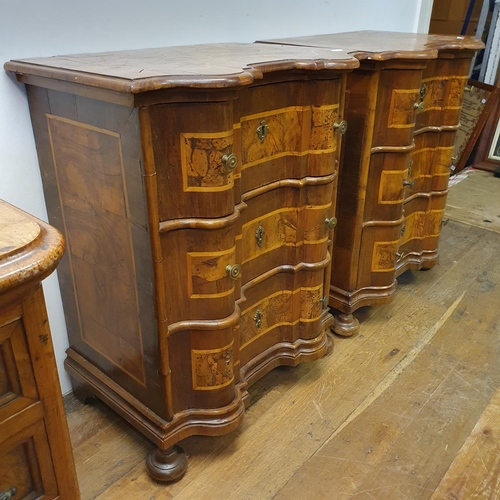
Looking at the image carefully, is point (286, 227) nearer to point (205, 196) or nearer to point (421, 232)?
point (205, 196)

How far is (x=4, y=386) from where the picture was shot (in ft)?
2.18

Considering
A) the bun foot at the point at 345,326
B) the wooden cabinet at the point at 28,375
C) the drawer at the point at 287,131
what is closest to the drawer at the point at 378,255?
the bun foot at the point at 345,326

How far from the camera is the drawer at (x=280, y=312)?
1.37 m

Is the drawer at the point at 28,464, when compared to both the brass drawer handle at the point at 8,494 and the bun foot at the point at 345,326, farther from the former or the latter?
the bun foot at the point at 345,326

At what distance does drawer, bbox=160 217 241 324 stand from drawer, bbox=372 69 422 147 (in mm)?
691

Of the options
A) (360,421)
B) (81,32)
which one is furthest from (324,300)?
(81,32)

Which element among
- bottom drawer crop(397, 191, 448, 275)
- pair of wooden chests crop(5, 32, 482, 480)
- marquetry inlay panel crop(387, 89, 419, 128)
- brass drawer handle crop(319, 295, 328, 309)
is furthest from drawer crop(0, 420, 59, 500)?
bottom drawer crop(397, 191, 448, 275)

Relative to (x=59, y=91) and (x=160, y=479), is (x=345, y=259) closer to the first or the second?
(x=160, y=479)

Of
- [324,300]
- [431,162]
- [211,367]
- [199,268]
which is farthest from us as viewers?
[431,162]

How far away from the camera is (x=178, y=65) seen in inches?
40.6

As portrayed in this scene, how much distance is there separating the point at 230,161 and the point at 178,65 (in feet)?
0.77

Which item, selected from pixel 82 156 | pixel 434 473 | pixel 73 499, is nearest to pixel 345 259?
pixel 434 473

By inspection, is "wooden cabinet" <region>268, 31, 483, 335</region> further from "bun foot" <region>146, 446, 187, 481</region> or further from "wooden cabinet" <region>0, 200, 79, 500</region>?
"wooden cabinet" <region>0, 200, 79, 500</region>

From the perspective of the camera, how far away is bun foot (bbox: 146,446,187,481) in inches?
50.6
